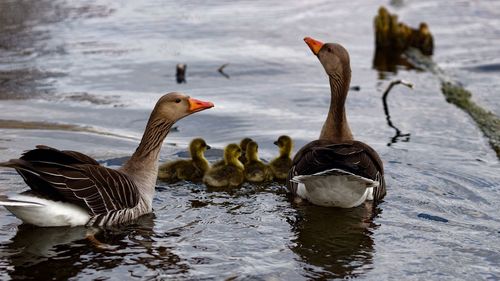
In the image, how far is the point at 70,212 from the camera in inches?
325

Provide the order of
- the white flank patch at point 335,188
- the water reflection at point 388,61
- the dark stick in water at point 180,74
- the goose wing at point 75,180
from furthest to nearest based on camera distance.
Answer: the water reflection at point 388,61 → the dark stick in water at point 180,74 → the white flank patch at point 335,188 → the goose wing at point 75,180

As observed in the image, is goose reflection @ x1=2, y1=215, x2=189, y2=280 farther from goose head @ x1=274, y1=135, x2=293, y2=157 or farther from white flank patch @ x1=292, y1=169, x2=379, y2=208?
goose head @ x1=274, y1=135, x2=293, y2=157

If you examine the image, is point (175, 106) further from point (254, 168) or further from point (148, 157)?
point (254, 168)

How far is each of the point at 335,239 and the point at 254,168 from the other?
189cm

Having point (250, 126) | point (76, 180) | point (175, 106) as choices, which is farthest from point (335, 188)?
point (250, 126)

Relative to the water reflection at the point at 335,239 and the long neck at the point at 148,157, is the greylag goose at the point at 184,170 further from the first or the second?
the water reflection at the point at 335,239

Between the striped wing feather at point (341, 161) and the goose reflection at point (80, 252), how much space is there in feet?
5.46

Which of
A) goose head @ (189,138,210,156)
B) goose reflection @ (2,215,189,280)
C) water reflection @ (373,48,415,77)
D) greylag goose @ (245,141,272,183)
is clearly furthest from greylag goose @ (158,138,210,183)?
water reflection @ (373,48,415,77)

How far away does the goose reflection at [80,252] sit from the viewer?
24.4 ft

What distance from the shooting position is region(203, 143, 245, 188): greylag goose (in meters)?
10.0

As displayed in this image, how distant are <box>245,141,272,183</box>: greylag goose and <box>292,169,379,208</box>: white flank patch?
69cm

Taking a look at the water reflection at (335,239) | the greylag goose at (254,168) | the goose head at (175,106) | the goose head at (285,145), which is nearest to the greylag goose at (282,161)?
the goose head at (285,145)

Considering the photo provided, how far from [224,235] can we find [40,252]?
5.43 ft

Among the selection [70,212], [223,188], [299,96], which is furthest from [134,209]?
[299,96]
